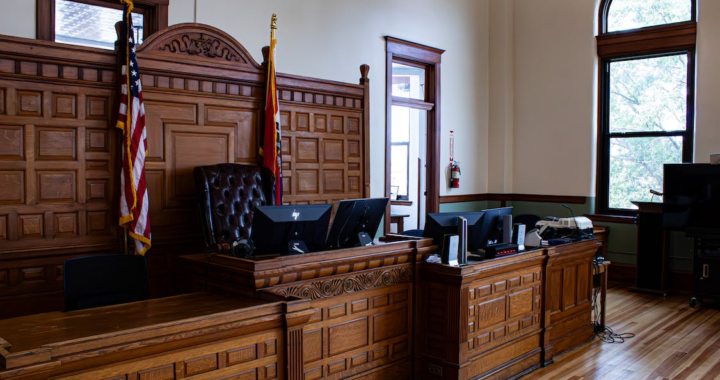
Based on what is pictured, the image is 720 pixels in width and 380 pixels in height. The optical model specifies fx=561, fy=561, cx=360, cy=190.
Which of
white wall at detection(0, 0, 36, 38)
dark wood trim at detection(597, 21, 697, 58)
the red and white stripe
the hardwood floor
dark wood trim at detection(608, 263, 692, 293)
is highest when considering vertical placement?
dark wood trim at detection(597, 21, 697, 58)

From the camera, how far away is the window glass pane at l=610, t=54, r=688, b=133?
7109 millimetres

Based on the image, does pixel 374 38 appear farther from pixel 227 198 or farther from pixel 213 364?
pixel 213 364

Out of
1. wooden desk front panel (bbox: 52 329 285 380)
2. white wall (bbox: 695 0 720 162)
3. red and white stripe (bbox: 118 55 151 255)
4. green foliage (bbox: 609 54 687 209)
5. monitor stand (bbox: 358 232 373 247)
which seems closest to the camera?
wooden desk front panel (bbox: 52 329 285 380)

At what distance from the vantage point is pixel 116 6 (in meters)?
4.73

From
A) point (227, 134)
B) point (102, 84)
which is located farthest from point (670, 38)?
point (102, 84)

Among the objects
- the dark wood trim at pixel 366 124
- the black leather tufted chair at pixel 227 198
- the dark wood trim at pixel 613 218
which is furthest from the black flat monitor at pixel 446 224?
the dark wood trim at pixel 613 218

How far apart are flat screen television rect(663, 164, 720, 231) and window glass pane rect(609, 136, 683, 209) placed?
768 mm

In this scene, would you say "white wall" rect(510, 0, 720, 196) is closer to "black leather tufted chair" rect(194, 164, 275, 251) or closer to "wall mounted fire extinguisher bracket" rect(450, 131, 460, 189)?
"wall mounted fire extinguisher bracket" rect(450, 131, 460, 189)

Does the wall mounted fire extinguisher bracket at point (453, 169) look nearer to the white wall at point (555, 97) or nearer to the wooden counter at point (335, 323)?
the white wall at point (555, 97)

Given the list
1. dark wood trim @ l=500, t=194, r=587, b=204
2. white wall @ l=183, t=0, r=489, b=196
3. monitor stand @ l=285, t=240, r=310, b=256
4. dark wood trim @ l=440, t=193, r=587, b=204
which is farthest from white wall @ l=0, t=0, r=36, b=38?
dark wood trim @ l=500, t=194, r=587, b=204

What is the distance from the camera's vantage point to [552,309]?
178 inches

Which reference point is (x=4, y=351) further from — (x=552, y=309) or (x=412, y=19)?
(x=412, y=19)

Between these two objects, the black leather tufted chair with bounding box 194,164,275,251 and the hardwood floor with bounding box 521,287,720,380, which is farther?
the black leather tufted chair with bounding box 194,164,275,251

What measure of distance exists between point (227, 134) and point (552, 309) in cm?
308
